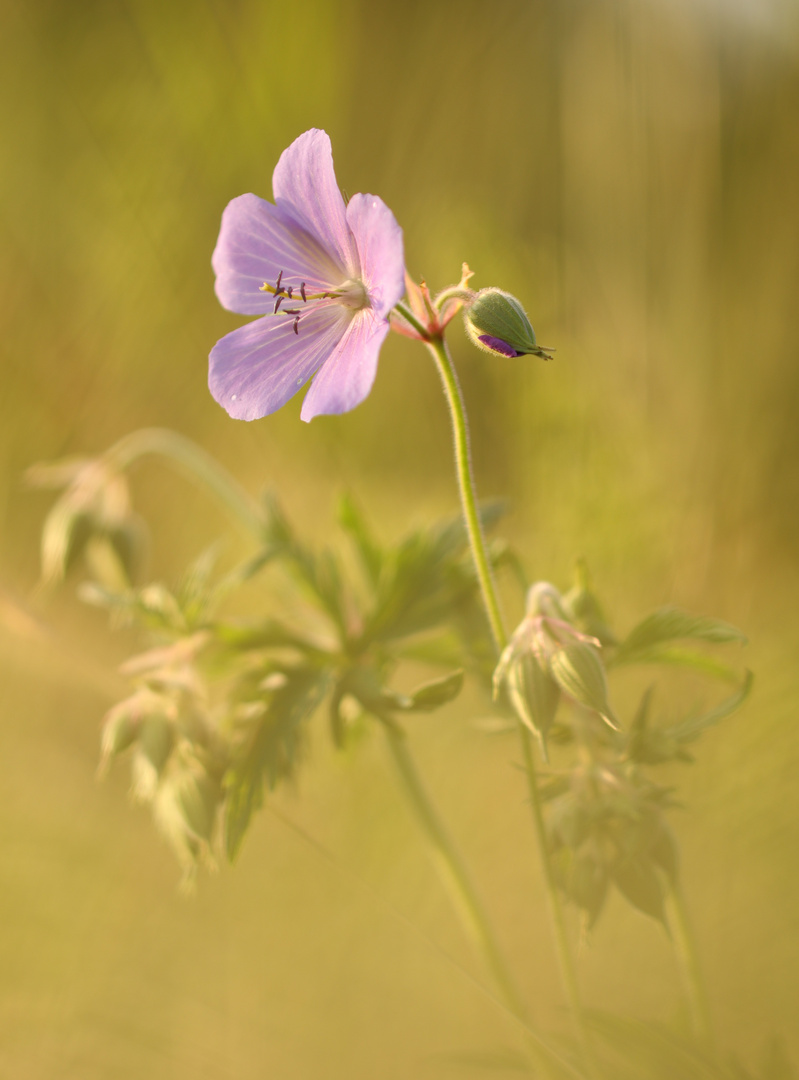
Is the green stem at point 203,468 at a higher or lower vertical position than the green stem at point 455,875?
higher

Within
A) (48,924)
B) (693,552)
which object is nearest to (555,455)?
(693,552)

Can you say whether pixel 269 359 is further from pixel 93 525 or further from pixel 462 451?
pixel 93 525

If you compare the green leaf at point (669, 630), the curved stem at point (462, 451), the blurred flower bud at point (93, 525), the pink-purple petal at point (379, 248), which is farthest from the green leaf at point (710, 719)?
the blurred flower bud at point (93, 525)

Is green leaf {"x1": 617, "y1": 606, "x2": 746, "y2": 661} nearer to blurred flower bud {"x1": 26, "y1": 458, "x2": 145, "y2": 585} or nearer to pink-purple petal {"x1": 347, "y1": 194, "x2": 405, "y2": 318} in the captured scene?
pink-purple petal {"x1": 347, "y1": 194, "x2": 405, "y2": 318}

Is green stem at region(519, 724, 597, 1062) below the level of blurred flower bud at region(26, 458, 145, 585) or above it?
below

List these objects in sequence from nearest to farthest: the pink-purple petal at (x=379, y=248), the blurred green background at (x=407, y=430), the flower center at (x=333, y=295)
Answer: the pink-purple petal at (x=379, y=248), the flower center at (x=333, y=295), the blurred green background at (x=407, y=430)

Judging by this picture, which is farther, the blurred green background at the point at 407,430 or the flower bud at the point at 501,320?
the blurred green background at the point at 407,430

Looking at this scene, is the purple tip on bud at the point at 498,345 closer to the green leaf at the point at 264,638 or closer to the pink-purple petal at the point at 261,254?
the pink-purple petal at the point at 261,254

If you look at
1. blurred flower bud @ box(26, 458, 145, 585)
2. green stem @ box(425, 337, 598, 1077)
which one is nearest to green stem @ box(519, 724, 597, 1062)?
green stem @ box(425, 337, 598, 1077)
